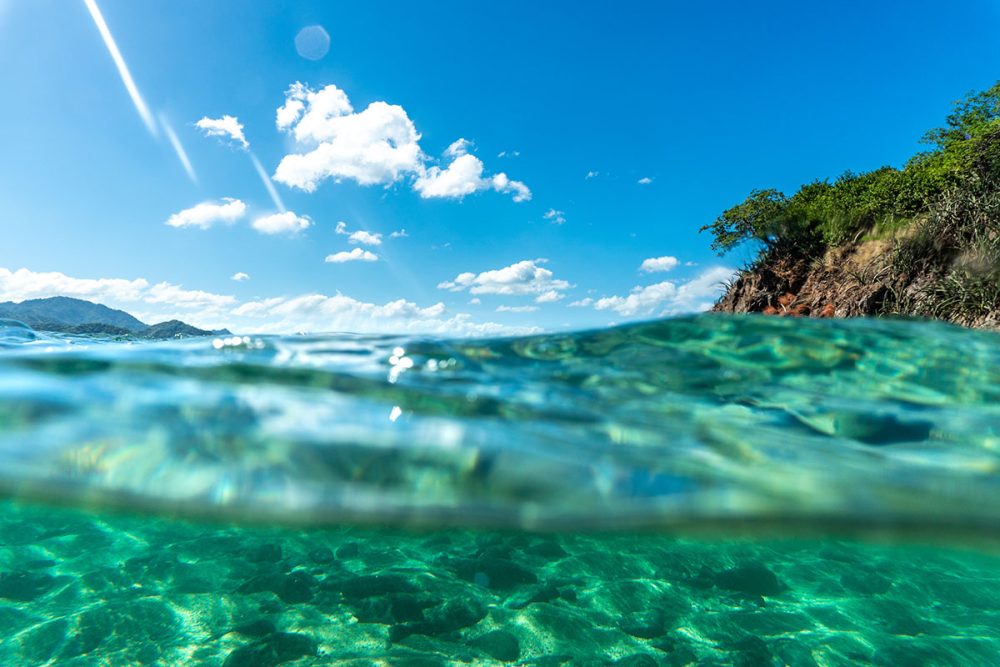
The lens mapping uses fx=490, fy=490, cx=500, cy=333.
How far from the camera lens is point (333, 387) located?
17.2ft

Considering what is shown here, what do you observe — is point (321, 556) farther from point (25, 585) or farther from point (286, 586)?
point (25, 585)

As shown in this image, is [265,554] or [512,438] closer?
[512,438]

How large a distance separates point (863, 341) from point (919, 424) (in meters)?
1.67

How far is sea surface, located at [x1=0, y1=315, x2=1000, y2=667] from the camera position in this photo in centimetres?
471

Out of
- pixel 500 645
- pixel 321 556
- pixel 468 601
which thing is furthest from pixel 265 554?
pixel 500 645

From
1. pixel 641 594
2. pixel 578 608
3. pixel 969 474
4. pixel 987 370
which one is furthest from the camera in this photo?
pixel 641 594

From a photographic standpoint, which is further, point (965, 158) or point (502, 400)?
point (965, 158)

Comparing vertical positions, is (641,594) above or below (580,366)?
below

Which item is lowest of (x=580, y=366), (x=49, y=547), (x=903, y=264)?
(x=49, y=547)

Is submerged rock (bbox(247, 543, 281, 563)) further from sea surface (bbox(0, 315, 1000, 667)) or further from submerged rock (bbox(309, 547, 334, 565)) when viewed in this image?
submerged rock (bbox(309, 547, 334, 565))

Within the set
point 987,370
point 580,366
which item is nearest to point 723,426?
point 580,366

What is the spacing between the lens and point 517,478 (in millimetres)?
4613

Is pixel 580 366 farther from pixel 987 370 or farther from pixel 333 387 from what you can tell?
pixel 987 370

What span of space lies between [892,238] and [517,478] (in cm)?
2449
